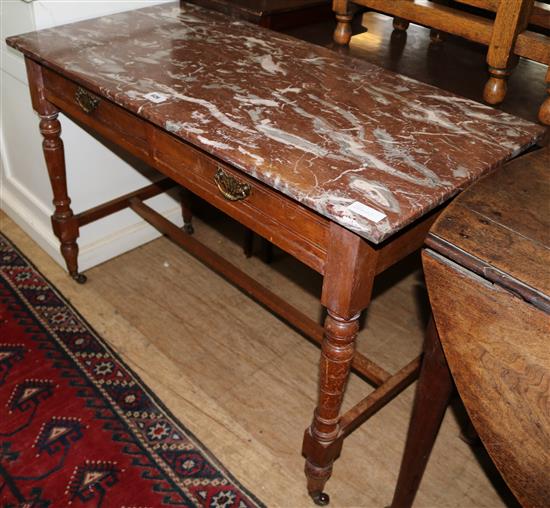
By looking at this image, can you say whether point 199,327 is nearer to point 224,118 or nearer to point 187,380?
point 187,380

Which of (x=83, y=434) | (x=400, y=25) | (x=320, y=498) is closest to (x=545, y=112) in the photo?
(x=400, y=25)

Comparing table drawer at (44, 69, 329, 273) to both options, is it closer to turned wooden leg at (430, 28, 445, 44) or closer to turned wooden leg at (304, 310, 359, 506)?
turned wooden leg at (304, 310, 359, 506)

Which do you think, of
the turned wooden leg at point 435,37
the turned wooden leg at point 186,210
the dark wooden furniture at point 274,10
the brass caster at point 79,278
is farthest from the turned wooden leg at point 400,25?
the brass caster at point 79,278

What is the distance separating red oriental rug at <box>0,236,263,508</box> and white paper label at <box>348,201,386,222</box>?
0.94 m

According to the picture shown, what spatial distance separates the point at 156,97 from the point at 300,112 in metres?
0.36

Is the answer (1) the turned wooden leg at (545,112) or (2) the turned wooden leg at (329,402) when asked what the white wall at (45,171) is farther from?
(1) the turned wooden leg at (545,112)

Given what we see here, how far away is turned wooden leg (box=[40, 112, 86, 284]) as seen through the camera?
84.3 inches

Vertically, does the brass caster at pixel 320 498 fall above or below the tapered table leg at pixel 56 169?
below

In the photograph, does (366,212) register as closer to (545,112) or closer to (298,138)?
(298,138)

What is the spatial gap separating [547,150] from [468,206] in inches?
14.0

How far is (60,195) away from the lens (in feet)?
7.54

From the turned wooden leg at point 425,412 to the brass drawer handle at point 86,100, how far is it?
43.1 inches

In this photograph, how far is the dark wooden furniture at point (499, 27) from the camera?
5.30 ft

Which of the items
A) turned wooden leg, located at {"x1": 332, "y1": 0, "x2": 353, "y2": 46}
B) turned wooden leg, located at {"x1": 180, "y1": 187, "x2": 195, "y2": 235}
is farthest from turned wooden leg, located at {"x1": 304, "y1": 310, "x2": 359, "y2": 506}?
turned wooden leg, located at {"x1": 180, "y1": 187, "x2": 195, "y2": 235}
